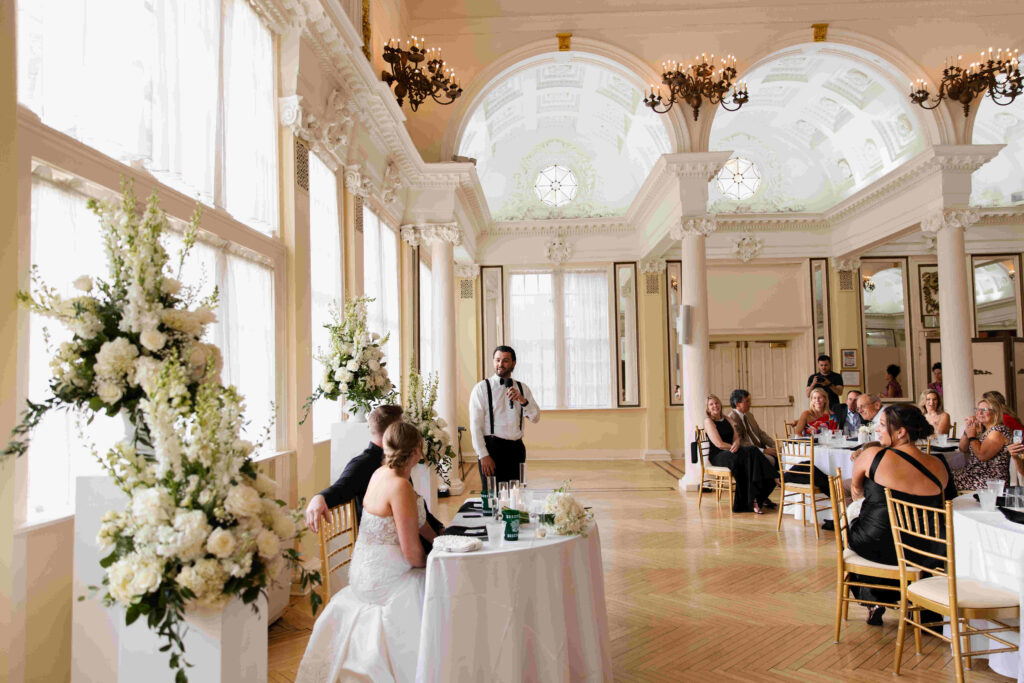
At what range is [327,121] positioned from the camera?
6.09 meters

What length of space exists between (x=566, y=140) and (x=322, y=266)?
938cm

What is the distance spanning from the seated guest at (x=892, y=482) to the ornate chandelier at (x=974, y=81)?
6630 mm

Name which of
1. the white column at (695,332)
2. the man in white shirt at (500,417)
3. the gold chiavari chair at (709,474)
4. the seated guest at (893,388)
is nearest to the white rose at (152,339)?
the man in white shirt at (500,417)

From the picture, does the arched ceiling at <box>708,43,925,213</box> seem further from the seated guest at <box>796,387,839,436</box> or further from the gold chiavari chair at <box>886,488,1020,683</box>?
the gold chiavari chair at <box>886,488,1020,683</box>

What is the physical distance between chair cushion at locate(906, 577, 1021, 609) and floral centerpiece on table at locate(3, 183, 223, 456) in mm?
3775

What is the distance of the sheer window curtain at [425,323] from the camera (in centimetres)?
1099

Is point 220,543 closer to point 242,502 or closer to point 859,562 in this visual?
point 242,502

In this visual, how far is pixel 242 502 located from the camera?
6.79 feet

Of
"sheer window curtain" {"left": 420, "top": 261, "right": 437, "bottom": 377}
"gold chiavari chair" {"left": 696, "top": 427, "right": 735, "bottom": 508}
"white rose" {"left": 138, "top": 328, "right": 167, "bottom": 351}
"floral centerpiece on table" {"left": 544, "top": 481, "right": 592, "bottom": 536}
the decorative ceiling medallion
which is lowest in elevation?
"gold chiavari chair" {"left": 696, "top": 427, "right": 735, "bottom": 508}

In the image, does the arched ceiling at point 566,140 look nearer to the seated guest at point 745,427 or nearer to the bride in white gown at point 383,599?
the seated guest at point 745,427

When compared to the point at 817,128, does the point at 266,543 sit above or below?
below

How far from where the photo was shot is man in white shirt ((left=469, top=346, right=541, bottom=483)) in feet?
18.4

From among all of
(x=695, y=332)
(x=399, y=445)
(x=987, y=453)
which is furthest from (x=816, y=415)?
(x=399, y=445)

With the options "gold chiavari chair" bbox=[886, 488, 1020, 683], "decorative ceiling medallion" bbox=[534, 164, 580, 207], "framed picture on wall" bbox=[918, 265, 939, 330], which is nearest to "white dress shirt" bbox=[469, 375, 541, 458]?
"gold chiavari chair" bbox=[886, 488, 1020, 683]
